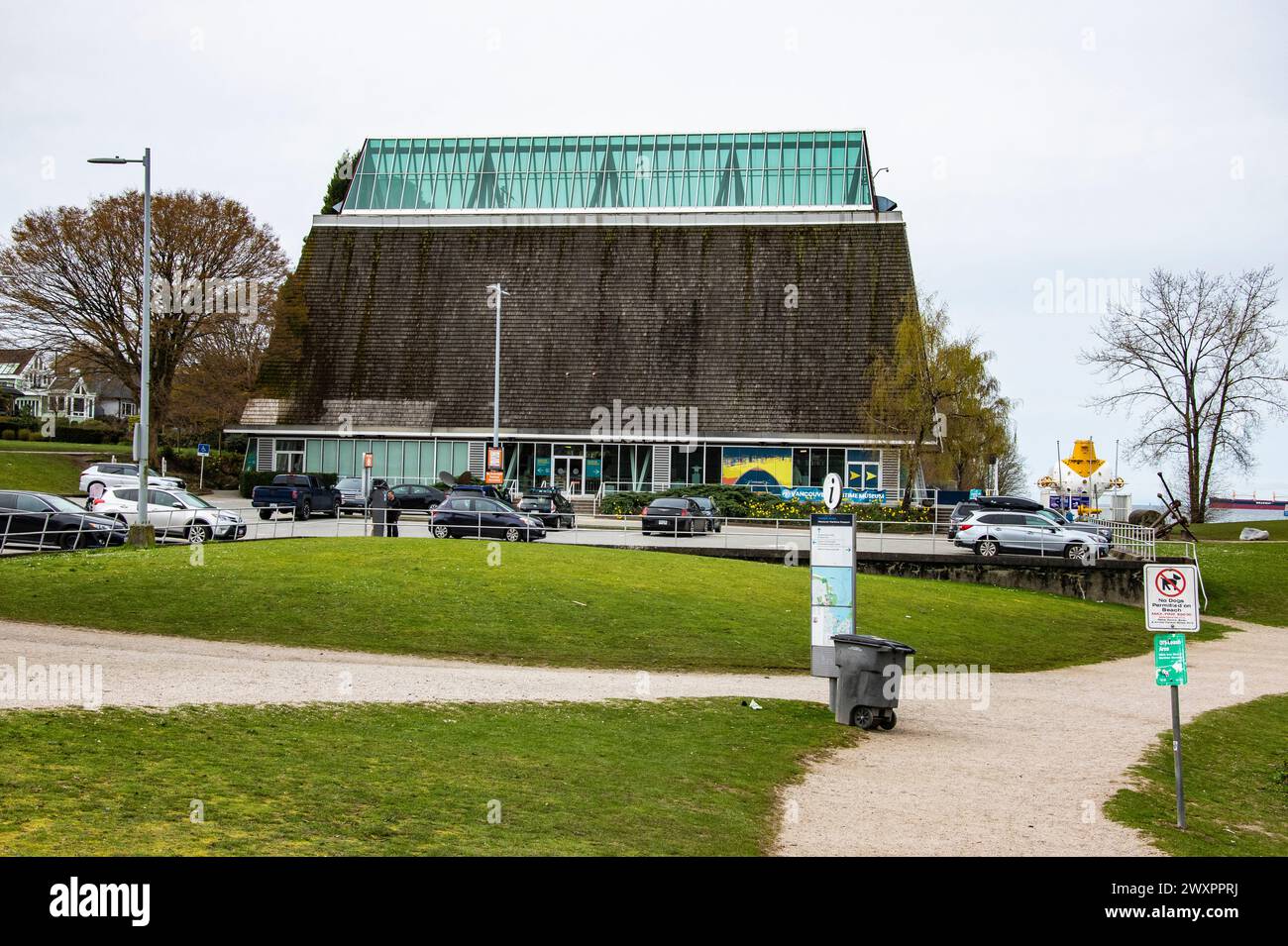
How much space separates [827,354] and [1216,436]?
66.5 ft

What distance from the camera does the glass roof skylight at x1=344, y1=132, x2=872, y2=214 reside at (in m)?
73.4

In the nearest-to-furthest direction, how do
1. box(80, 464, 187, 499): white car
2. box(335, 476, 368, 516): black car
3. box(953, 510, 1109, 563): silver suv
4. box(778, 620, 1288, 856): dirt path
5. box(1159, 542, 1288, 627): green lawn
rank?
box(778, 620, 1288, 856): dirt path
box(80, 464, 187, 499): white car
box(1159, 542, 1288, 627): green lawn
box(953, 510, 1109, 563): silver suv
box(335, 476, 368, 516): black car

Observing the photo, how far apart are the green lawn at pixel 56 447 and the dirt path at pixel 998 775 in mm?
65060

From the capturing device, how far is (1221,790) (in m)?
15.5

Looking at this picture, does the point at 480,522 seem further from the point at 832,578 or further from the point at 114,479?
the point at 832,578

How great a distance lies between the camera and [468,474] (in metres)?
63.2

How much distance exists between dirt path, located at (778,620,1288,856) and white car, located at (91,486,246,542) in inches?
945

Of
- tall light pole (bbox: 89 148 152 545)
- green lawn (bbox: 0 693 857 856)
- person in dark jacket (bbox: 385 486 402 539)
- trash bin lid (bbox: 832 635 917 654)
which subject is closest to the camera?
green lawn (bbox: 0 693 857 856)

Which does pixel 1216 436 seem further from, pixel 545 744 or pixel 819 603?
pixel 545 744

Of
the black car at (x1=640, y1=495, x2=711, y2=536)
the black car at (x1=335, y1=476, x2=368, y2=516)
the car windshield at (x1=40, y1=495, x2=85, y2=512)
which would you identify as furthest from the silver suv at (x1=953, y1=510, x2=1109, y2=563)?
the car windshield at (x1=40, y1=495, x2=85, y2=512)

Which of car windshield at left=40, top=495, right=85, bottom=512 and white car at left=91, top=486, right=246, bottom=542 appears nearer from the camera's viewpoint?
car windshield at left=40, top=495, right=85, bottom=512

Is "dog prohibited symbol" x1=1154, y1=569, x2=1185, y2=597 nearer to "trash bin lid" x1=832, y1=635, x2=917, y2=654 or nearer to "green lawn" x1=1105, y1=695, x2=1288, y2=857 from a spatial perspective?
"green lawn" x1=1105, y1=695, x2=1288, y2=857

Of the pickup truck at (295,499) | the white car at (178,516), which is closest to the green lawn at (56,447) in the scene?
the pickup truck at (295,499)
